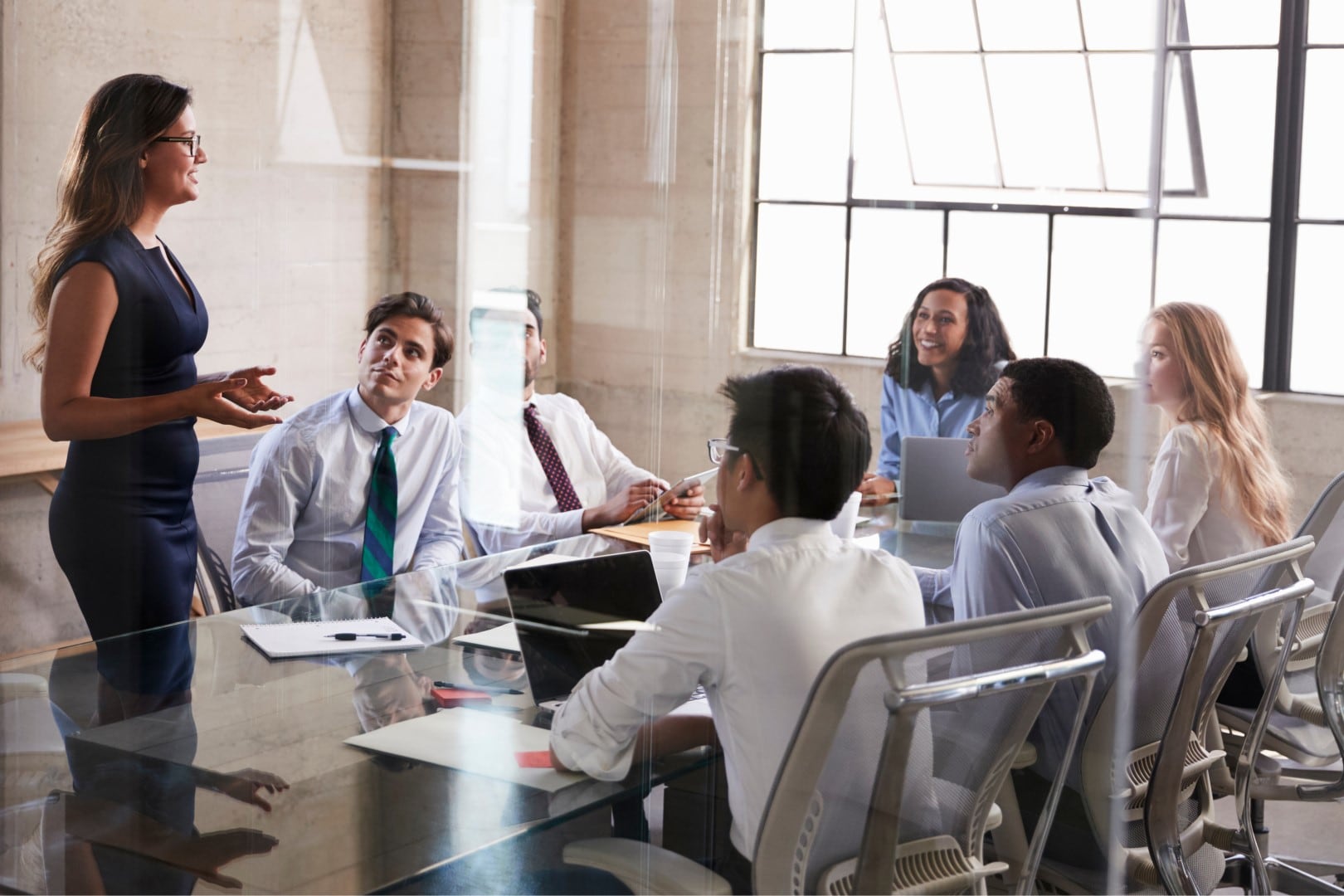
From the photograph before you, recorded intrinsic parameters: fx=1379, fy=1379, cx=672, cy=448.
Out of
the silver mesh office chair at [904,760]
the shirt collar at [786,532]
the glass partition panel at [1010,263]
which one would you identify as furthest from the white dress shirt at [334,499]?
the glass partition panel at [1010,263]

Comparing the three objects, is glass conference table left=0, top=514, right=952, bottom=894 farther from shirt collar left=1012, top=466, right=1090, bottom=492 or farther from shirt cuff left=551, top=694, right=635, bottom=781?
shirt collar left=1012, top=466, right=1090, bottom=492

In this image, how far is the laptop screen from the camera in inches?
70.2

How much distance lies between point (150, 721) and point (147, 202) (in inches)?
38.2

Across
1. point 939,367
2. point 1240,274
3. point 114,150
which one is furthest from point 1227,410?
point 114,150

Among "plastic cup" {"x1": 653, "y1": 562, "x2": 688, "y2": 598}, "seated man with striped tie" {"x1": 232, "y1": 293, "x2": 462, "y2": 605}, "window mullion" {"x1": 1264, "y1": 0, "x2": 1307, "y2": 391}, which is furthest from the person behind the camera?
"window mullion" {"x1": 1264, "y1": 0, "x2": 1307, "y2": 391}

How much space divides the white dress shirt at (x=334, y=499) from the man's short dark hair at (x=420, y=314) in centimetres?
9

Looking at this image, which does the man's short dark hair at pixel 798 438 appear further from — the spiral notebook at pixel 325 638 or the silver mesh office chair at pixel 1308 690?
the silver mesh office chair at pixel 1308 690

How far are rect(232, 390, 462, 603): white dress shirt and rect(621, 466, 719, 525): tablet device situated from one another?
0.89 ft

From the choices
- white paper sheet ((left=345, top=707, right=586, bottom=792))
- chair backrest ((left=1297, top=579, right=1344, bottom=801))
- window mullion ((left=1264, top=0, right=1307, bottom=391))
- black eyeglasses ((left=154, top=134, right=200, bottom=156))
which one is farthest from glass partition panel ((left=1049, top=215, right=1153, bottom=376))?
window mullion ((left=1264, top=0, right=1307, bottom=391))

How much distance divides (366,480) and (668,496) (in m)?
0.53

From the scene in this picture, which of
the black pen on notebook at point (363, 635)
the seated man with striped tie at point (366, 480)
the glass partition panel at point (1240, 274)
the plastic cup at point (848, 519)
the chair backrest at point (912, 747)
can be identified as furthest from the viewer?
the glass partition panel at point (1240, 274)

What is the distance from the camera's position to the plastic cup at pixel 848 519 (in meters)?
1.84

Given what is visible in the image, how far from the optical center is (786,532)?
169 cm

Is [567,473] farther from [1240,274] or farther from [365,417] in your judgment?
[1240,274]
